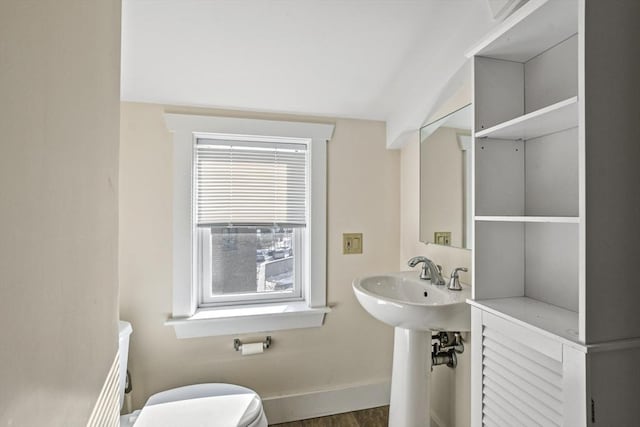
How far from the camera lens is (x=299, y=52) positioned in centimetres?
139

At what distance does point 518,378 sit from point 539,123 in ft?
2.36

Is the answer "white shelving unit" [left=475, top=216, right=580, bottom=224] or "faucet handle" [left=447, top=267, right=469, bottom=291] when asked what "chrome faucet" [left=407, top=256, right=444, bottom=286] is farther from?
"white shelving unit" [left=475, top=216, right=580, bottom=224]

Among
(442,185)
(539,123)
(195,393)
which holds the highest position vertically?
(539,123)

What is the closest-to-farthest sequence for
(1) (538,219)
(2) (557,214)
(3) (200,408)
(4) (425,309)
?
(1) (538,219) < (2) (557,214) < (4) (425,309) < (3) (200,408)

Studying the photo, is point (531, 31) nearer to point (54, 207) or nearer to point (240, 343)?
A: point (54, 207)

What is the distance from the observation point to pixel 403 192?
6.17ft

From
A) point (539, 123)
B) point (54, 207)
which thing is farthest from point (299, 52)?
point (54, 207)

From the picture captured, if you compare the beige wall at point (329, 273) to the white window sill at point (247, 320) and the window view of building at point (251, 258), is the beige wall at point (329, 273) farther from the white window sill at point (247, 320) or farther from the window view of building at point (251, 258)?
the window view of building at point (251, 258)

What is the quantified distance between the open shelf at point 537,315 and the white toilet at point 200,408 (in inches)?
37.3

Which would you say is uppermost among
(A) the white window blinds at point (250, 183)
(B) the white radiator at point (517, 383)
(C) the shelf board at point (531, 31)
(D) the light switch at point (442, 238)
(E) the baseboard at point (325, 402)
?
(C) the shelf board at point (531, 31)

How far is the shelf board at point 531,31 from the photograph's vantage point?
79 cm

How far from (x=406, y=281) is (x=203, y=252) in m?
1.12

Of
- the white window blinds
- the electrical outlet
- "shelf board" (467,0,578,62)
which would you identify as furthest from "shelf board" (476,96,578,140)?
the white window blinds

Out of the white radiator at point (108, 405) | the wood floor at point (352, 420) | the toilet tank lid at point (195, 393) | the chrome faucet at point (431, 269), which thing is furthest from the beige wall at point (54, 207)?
the wood floor at point (352, 420)
